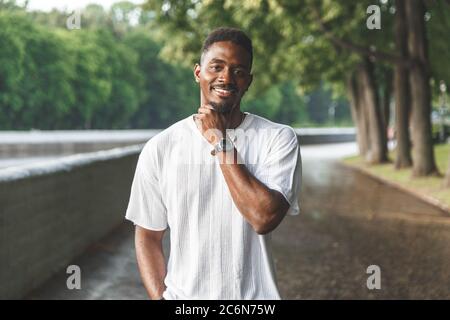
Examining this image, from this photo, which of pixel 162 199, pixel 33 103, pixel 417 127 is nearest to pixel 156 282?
pixel 162 199

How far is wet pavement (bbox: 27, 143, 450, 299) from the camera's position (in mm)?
7094

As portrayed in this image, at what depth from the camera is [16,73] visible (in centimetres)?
4616

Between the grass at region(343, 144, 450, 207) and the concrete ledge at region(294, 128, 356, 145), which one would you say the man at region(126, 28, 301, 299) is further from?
the concrete ledge at region(294, 128, 356, 145)

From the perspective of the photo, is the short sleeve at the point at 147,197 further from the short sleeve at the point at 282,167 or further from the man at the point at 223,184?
the short sleeve at the point at 282,167

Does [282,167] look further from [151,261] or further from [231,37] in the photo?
[151,261]

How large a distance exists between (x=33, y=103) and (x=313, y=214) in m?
41.8

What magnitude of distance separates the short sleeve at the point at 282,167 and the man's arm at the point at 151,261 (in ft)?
1.46

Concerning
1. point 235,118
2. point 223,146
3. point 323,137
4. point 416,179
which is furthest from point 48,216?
point 323,137

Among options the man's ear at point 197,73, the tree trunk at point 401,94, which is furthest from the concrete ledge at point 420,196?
the man's ear at point 197,73

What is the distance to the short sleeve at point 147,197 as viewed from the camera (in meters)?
2.30

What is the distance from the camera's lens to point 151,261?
2385mm

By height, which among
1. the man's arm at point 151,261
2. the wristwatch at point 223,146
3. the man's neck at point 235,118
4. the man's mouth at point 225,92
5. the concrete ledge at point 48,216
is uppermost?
the man's mouth at point 225,92

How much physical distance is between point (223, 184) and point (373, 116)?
27226 millimetres
